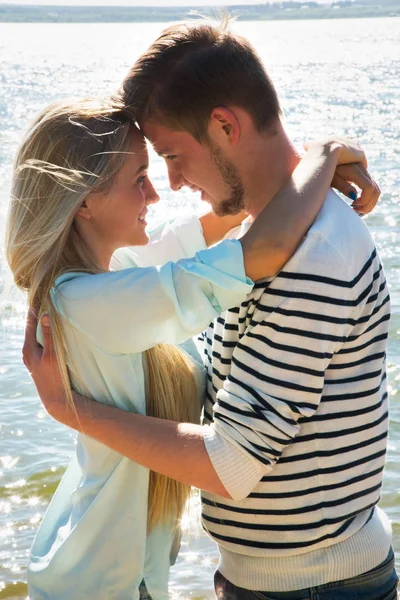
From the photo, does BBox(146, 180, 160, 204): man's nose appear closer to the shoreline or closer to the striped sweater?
the striped sweater

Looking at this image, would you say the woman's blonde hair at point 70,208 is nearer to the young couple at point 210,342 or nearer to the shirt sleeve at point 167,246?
the young couple at point 210,342

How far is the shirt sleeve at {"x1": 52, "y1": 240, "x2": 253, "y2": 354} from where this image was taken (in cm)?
240

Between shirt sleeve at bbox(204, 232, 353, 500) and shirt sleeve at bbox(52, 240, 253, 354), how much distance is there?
11cm

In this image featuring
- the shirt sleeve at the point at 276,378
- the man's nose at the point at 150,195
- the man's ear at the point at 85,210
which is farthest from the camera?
the man's nose at the point at 150,195

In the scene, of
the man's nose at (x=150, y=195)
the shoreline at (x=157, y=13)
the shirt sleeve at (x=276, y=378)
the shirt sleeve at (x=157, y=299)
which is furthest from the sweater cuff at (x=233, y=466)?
the shoreline at (x=157, y=13)

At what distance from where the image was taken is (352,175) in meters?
2.77

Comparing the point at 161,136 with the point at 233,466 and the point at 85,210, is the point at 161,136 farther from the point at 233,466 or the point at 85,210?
the point at 233,466

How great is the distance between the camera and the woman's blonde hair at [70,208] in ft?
8.77

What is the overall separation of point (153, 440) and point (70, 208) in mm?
678

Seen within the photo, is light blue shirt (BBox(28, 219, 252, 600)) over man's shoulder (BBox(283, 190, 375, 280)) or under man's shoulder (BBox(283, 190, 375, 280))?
under

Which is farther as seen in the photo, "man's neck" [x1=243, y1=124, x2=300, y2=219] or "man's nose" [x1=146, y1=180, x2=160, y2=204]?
"man's nose" [x1=146, y1=180, x2=160, y2=204]

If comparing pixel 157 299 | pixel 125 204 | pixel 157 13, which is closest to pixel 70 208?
pixel 125 204

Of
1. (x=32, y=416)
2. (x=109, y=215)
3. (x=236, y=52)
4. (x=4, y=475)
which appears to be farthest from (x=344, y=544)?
(x=32, y=416)

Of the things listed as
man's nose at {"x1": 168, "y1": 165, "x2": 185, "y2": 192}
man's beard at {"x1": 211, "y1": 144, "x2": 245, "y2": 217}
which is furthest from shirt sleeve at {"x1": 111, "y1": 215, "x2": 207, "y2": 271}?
man's beard at {"x1": 211, "y1": 144, "x2": 245, "y2": 217}
